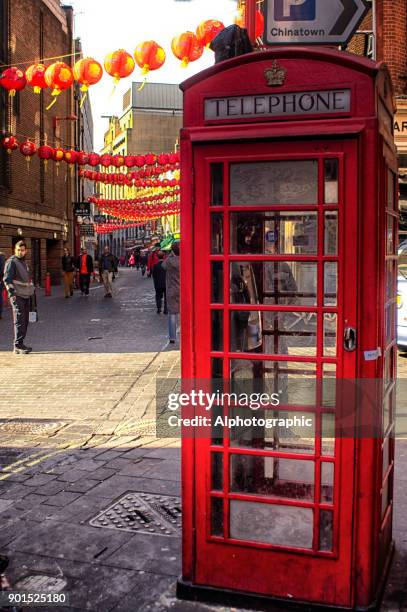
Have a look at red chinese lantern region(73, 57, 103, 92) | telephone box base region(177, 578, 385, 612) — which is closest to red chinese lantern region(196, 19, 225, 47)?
red chinese lantern region(73, 57, 103, 92)

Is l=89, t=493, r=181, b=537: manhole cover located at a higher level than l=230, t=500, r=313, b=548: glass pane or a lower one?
lower

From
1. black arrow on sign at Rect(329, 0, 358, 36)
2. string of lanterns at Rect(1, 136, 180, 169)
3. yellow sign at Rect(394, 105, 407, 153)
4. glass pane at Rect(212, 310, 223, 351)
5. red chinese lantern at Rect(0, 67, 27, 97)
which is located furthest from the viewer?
string of lanterns at Rect(1, 136, 180, 169)

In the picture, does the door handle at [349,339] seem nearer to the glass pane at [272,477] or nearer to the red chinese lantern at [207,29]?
the glass pane at [272,477]

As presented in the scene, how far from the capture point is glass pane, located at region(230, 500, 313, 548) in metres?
A: 3.27

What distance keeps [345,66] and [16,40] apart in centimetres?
2653

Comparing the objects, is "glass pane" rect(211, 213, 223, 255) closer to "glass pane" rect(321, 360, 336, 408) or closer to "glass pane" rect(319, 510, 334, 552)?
"glass pane" rect(321, 360, 336, 408)

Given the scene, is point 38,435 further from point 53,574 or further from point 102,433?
point 53,574

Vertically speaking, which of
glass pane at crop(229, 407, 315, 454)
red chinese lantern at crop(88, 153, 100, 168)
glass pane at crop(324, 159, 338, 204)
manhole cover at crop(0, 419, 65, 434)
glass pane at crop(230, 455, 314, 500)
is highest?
red chinese lantern at crop(88, 153, 100, 168)

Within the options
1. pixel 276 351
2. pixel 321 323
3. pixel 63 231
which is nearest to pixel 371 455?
pixel 321 323

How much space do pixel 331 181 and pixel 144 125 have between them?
110196 mm

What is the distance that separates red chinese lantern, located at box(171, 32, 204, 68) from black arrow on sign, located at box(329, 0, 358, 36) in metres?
5.96

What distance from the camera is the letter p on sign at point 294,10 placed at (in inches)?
234

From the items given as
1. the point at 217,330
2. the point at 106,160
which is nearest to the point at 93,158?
the point at 106,160

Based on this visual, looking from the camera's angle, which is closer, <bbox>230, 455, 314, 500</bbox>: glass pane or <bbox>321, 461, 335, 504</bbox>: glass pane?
<bbox>321, 461, 335, 504</bbox>: glass pane
